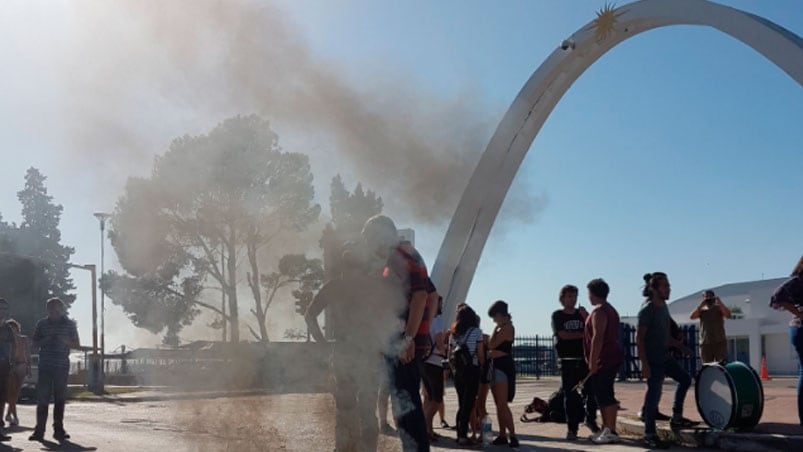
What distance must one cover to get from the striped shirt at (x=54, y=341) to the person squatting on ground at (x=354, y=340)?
532 cm

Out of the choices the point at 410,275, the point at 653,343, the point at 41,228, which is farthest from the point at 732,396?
the point at 41,228

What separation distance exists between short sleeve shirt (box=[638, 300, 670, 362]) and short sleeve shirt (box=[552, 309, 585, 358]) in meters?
1.00

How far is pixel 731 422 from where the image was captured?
28.4 ft

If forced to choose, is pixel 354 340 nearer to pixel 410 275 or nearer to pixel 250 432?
pixel 410 275

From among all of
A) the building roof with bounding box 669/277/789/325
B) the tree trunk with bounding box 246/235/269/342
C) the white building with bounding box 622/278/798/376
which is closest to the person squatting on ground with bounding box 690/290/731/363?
the tree trunk with bounding box 246/235/269/342

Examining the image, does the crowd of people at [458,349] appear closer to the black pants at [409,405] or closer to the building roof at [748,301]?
the black pants at [409,405]

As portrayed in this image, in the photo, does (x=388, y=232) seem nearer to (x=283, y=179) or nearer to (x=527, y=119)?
(x=283, y=179)

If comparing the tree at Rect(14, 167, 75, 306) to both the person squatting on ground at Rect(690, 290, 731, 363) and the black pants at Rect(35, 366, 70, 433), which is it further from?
the person squatting on ground at Rect(690, 290, 731, 363)

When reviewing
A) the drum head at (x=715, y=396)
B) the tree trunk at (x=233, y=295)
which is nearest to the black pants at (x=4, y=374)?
the tree trunk at (x=233, y=295)

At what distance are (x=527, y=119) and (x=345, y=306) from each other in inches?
637

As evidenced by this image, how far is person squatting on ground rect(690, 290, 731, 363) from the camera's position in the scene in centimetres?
1209

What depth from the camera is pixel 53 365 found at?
1012cm

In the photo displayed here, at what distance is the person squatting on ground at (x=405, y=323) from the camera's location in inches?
229

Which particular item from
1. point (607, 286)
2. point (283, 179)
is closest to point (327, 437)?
point (283, 179)
